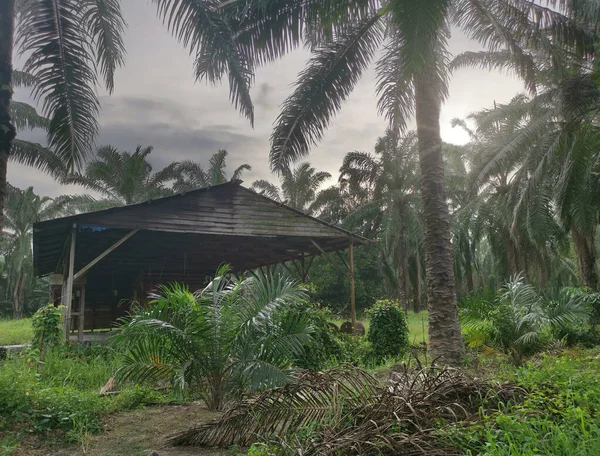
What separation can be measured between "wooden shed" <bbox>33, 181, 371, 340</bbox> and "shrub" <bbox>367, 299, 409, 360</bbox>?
2.55 meters

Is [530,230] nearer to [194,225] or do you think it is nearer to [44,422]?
[194,225]

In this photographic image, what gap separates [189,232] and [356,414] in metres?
10.6

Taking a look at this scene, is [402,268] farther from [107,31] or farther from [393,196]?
[107,31]

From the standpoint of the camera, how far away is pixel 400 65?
987 centimetres

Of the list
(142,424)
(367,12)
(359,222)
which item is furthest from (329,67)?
(359,222)

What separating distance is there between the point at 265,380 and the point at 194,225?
852 cm

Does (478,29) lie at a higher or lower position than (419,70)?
higher

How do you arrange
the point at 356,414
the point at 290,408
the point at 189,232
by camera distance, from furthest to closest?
1. the point at 189,232
2. the point at 290,408
3. the point at 356,414

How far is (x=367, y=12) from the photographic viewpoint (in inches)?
382

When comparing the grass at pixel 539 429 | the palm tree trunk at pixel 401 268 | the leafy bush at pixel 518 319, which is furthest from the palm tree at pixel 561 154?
the palm tree trunk at pixel 401 268

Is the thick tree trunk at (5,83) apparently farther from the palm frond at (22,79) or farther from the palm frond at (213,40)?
the palm frond at (22,79)

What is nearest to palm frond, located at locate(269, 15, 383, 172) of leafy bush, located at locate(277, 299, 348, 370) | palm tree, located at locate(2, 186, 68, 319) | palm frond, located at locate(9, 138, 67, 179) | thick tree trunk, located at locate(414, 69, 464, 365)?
thick tree trunk, located at locate(414, 69, 464, 365)

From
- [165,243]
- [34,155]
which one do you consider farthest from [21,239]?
[165,243]

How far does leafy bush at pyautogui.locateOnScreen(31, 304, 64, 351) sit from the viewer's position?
10.9m
